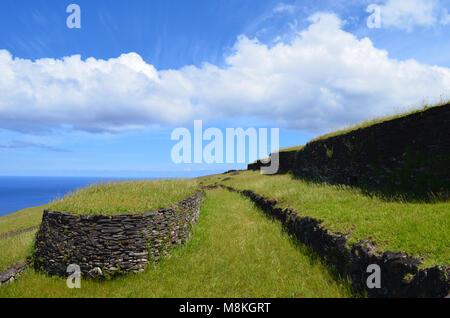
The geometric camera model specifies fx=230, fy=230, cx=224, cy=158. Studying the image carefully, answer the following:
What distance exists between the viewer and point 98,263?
28.0ft

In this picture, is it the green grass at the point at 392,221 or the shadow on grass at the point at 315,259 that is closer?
the green grass at the point at 392,221

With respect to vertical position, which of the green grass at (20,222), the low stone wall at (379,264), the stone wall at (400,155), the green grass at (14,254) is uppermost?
the stone wall at (400,155)

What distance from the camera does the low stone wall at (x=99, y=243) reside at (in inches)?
338

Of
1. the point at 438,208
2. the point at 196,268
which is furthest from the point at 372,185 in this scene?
the point at 196,268

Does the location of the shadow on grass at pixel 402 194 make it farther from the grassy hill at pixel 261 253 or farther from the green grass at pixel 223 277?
the green grass at pixel 223 277

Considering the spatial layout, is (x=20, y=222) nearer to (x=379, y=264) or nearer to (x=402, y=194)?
(x=379, y=264)

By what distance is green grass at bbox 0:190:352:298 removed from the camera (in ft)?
23.3

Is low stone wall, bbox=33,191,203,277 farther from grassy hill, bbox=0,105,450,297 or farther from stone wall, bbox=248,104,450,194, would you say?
stone wall, bbox=248,104,450,194

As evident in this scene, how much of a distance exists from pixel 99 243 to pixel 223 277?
188 inches

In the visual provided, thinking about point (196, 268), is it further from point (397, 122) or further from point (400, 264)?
point (397, 122)

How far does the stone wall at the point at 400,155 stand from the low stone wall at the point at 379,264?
537 centimetres

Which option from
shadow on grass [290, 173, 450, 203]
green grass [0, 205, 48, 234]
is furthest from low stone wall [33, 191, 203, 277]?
shadow on grass [290, 173, 450, 203]

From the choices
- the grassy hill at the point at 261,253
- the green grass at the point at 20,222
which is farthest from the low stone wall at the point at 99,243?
the green grass at the point at 20,222

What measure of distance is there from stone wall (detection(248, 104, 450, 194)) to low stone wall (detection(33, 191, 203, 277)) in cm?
1165
